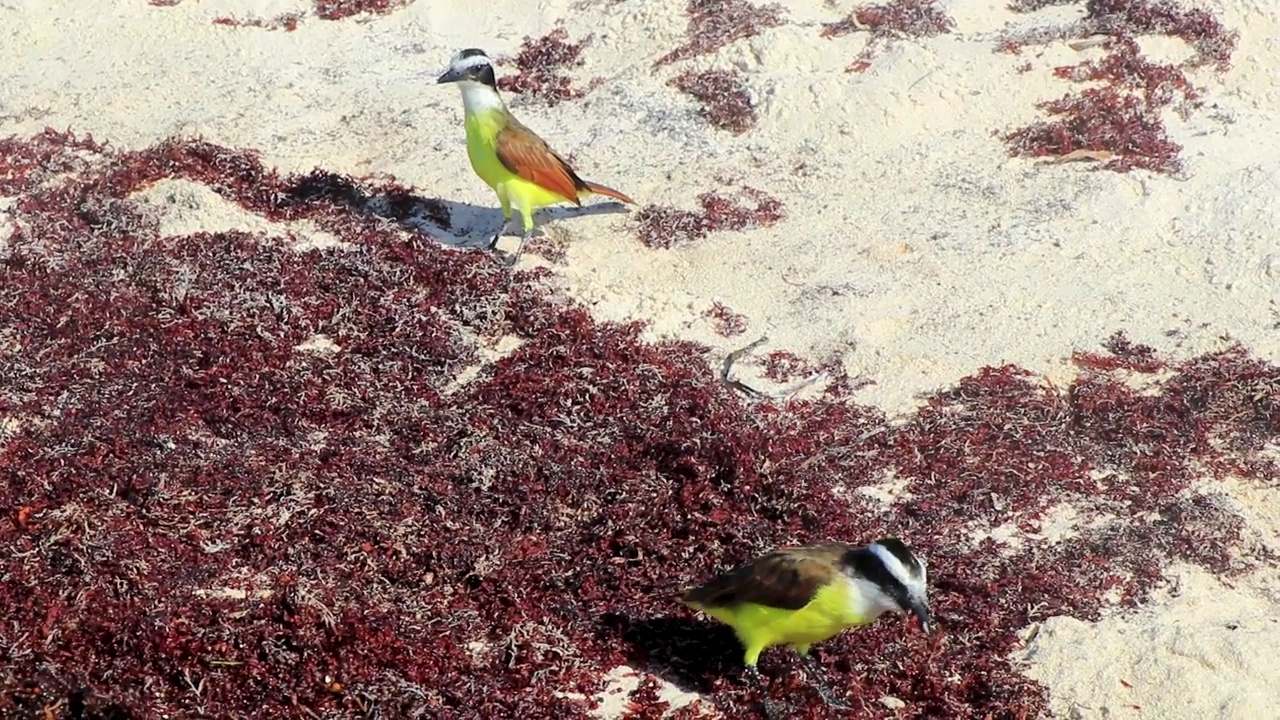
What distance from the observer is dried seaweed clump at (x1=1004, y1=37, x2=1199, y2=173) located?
32.4 feet

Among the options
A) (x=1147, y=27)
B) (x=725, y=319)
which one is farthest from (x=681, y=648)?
(x=1147, y=27)

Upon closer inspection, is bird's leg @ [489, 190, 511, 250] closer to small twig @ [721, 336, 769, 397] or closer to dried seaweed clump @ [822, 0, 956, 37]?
small twig @ [721, 336, 769, 397]

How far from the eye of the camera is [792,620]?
17.5 ft

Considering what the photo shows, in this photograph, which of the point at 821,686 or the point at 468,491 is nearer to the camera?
the point at 821,686

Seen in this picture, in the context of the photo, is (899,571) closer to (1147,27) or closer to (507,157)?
Result: (507,157)

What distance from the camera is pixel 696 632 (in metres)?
5.92

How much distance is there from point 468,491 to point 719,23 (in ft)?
20.8

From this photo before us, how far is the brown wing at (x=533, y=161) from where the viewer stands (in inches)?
361

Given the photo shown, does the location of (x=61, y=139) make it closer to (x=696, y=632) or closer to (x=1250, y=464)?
(x=696, y=632)

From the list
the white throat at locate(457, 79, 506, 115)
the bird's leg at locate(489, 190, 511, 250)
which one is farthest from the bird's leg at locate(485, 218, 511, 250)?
the white throat at locate(457, 79, 506, 115)

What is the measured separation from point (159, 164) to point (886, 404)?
5.72m

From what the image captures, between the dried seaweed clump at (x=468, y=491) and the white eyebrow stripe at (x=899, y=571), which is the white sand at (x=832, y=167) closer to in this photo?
the dried seaweed clump at (x=468, y=491)

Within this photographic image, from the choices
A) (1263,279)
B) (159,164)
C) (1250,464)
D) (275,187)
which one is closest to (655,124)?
(275,187)

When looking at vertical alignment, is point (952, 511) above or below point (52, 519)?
below
